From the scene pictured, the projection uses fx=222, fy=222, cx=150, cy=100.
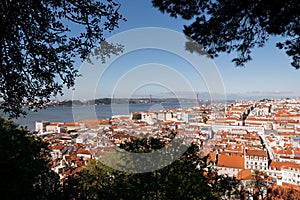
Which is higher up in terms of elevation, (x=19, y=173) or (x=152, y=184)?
(x=19, y=173)

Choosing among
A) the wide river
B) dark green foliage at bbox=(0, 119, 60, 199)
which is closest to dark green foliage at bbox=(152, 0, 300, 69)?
the wide river

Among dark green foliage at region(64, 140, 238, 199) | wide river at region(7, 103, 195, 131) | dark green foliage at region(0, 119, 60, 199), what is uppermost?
wide river at region(7, 103, 195, 131)

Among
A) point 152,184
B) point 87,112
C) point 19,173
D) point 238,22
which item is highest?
point 238,22

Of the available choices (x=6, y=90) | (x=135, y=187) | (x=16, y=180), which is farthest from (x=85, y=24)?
(x=135, y=187)

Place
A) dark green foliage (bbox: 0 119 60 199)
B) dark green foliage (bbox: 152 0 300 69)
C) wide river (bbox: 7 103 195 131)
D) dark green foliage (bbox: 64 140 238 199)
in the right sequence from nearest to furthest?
dark green foliage (bbox: 152 0 300 69), dark green foliage (bbox: 0 119 60 199), dark green foliage (bbox: 64 140 238 199), wide river (bbox: 7 103 195 131)

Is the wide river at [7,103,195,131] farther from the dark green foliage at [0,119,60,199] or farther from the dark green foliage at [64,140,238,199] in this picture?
the dark green foliage at [64,140,238,199]

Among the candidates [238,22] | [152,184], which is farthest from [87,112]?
[238,22]

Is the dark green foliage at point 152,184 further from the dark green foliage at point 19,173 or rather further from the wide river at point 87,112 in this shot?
the wide river at point 87,112

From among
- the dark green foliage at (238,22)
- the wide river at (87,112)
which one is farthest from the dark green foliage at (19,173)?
the dark green foliage at (238,22)

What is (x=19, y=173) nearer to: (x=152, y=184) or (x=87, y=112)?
(x=152, y=184)
